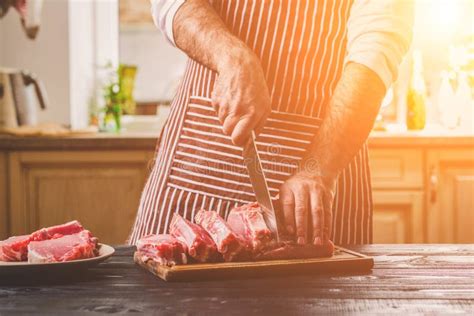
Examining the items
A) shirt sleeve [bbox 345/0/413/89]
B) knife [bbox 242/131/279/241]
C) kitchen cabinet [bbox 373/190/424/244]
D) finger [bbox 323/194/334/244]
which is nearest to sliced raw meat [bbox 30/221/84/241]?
knife [bbox 242/131/279/241]

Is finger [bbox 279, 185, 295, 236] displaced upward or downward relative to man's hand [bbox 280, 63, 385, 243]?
downward

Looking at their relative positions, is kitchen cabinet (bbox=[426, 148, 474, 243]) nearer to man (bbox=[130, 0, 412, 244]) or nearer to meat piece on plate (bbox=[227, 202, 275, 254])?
man (bbox=[130, 0, 412, 244])

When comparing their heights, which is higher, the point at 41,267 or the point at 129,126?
the point at 129,126

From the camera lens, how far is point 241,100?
1.24m

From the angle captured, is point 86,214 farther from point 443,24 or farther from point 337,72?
point 443,24

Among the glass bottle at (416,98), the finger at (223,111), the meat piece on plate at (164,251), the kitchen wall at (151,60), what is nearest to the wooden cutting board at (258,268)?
the meat piece on plate at (164,251)

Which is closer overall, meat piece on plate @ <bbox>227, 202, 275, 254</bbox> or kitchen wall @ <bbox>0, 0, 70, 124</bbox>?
meat piece on plate @ <bbox>227, 202, 275, 254</bbox>

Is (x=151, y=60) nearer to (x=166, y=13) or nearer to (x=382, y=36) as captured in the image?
(x=166, y=13)

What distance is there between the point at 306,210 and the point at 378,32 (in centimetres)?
47

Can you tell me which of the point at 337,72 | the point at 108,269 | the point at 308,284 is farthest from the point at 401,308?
the point at 337,72

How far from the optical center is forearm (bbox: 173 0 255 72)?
1.35m

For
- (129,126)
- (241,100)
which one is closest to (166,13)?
(241,100)

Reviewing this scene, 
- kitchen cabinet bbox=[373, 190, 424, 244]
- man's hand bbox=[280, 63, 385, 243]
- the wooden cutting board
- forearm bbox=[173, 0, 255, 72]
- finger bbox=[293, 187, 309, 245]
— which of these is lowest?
kitchen cabinet bbox=[373, 190, 424, 244]

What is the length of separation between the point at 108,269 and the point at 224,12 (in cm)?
69
